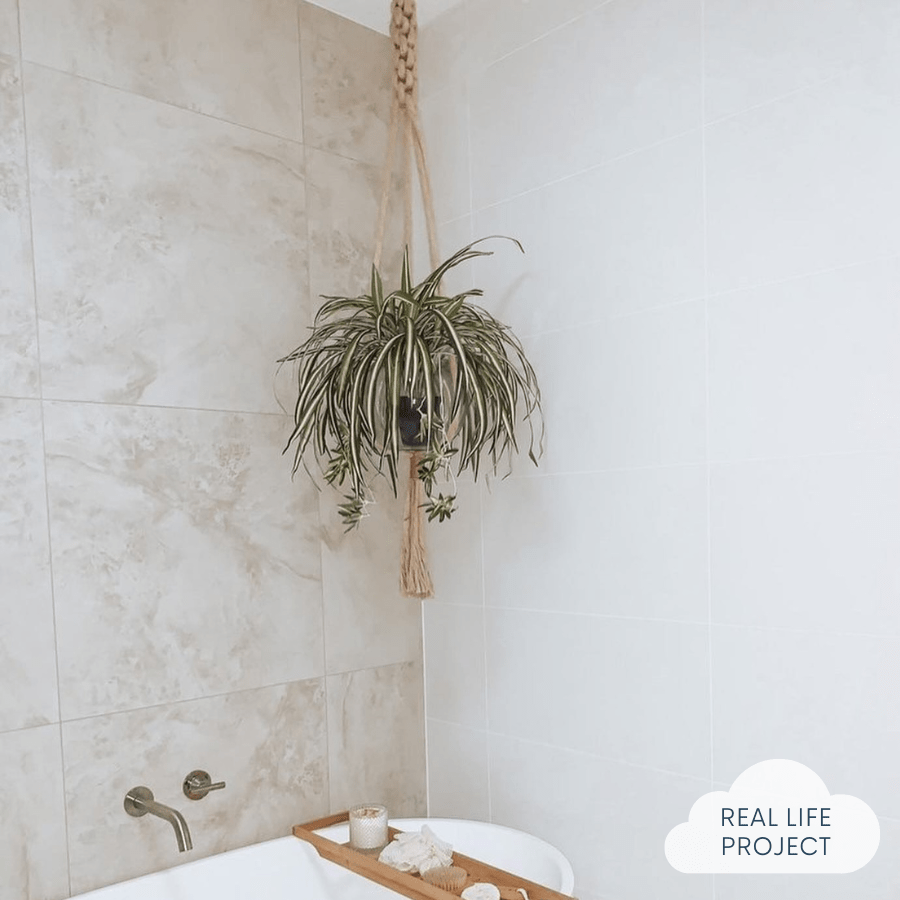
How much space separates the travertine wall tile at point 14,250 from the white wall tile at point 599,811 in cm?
122

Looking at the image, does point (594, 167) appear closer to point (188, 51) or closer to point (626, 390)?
point (626, 390)

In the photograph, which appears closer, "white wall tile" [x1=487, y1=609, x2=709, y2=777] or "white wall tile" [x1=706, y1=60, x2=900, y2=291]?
"white wall tile" [x1=706, y1=60, x2=900, y2=291]

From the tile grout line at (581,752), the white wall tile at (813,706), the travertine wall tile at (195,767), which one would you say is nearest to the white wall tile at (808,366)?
the white wall tile at (813,706)

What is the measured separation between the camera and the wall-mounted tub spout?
1.54m

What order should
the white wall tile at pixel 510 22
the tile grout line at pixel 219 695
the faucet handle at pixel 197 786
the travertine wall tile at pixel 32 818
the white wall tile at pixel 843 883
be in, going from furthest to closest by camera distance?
1. the white wall tile at pixel 510 22
2. the faucet handle at pixel 197 786
3. the tile grout line at pixel 219 695
4. the travertine wall tile at pixel 32 818
5. the white wall tile at pixel 843 883

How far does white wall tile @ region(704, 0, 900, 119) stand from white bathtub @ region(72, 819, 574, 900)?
1408 mm

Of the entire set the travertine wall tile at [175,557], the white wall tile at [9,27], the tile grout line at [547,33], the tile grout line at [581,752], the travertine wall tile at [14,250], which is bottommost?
the tile grout line at [581,752]

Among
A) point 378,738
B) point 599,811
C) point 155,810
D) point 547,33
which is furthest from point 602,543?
point 547,33

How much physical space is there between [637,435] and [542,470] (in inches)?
9.9

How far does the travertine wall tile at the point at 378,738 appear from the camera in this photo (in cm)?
199

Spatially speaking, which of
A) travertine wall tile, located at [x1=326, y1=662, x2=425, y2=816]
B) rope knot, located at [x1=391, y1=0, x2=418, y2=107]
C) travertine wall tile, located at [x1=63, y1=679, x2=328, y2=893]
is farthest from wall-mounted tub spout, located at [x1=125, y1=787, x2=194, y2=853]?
rope knot, located at [x1=391, y1=0, x2=418, y2=107]

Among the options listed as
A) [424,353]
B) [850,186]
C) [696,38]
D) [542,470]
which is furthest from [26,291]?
[850,186]

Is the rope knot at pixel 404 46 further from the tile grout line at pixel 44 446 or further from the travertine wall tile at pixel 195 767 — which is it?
the travertine wall tile at pixel 195 767

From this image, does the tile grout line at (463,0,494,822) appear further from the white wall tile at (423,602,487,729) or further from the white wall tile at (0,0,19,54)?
the white wall tile at (0,0,19,54)
